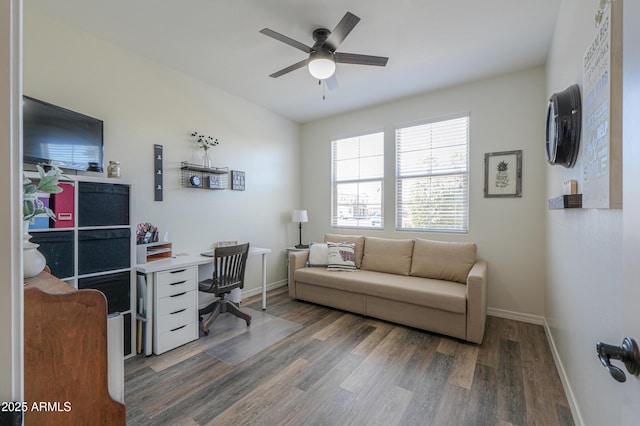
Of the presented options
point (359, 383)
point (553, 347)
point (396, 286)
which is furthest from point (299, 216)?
point (553, 347)

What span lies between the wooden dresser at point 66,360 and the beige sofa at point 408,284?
98.7 inches

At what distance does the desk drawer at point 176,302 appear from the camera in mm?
2379

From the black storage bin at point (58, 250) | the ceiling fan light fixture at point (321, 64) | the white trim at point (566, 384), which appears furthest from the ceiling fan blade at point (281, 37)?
the white trim at point (566, 384)

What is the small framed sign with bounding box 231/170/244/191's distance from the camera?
144 inches

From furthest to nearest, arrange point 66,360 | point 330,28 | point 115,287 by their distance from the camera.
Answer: point 330,28 < point 115,287 < point 66,360

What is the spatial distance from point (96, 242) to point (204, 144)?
5.38ft

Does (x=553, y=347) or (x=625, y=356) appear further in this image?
(x=553, y=347)

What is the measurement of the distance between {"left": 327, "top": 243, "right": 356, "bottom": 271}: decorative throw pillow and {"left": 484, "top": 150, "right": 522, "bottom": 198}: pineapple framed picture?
182 cm

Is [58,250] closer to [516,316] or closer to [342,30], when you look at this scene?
[342,30]

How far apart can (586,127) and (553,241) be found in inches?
57.8

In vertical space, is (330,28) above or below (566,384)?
above

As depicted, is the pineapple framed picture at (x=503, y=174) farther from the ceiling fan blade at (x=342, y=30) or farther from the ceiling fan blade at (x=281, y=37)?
the ceiling fan blade at (x=281, y=37)

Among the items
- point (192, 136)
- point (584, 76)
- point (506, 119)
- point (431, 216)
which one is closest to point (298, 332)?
point (431, 216)

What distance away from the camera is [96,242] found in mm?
2105
